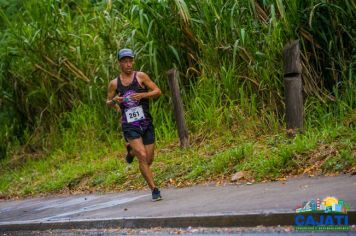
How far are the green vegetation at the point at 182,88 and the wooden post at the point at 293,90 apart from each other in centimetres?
28

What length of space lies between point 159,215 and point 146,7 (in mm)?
6436

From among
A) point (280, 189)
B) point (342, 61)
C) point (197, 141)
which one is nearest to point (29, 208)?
point (197, 141)

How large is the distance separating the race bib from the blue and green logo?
3.15 m

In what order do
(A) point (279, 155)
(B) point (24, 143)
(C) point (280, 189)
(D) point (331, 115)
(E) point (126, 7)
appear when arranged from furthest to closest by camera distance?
(B) point (24, 143) < (E) point (126, 7) < (D) point (331, 115) < (A) point (279, 155) < (C) point (280, 189)

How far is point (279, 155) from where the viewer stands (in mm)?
8938

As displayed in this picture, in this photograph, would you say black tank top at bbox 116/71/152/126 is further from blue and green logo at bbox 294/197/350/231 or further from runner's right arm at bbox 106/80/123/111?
blue and green logo at bbox 294/197/350/231

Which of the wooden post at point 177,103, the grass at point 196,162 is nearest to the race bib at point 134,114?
the grass at point 196,162

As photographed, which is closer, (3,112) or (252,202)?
(252,202)

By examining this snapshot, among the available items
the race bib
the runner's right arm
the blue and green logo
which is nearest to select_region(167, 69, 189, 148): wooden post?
the runner's right arm

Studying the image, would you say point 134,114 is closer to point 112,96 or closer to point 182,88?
point 112,96

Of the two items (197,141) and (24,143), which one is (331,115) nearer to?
(197,141)

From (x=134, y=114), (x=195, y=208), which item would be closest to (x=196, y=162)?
(x=134, y=114)

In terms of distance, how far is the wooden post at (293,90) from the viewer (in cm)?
982

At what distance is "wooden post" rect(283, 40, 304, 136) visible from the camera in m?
9.82
